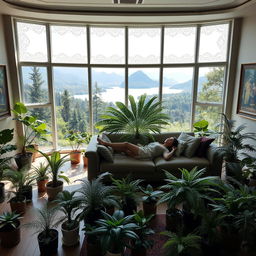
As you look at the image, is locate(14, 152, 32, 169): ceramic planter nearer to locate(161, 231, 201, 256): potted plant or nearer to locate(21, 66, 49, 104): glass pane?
locate(21, 66, 49, 104): glass pane

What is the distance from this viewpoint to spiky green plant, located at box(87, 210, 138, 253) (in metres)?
1.86

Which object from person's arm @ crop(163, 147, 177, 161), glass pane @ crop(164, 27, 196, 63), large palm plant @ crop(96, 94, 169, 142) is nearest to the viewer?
person's arm @ crop(163, 147, 177, 161)

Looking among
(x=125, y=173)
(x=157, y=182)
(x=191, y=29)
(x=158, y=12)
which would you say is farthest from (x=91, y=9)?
(x=157, y=182)

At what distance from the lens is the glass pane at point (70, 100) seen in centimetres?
512

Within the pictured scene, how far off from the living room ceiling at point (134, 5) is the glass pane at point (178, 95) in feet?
4.43

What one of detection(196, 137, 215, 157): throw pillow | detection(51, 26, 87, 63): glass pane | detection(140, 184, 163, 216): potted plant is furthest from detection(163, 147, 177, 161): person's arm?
detection(51, 26, 87, 63): glass pane

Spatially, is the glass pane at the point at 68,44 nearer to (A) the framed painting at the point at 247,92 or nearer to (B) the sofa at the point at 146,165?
(B) the sofa at the point at 146,165

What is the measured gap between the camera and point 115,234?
6.13 feet

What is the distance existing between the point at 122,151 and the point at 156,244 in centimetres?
185

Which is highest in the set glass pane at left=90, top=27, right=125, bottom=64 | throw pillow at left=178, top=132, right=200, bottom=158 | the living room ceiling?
the living room ceiling

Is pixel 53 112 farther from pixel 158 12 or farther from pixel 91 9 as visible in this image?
pixel 158 12

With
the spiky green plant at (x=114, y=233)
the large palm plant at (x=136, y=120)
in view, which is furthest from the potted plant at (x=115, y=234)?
the large palm plant at (x=136, y=120)

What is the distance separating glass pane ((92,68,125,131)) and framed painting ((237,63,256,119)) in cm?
256

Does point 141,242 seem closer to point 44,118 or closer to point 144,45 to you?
point 44,118
